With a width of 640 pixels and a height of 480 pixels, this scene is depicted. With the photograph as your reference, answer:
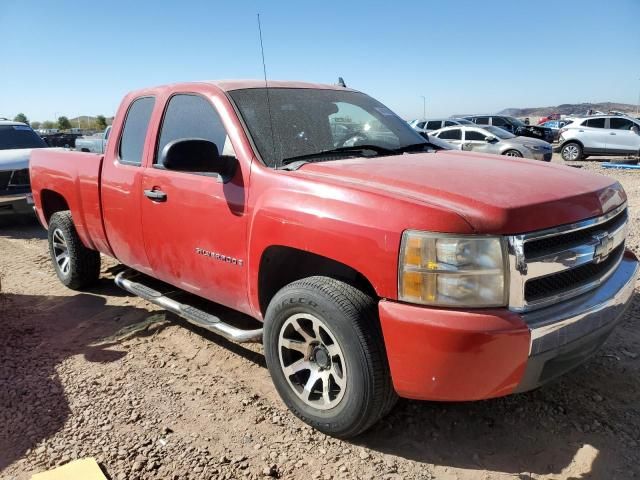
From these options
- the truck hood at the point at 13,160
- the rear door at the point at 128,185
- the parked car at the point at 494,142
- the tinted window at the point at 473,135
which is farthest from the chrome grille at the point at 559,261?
the tinted window at the point at 473,135

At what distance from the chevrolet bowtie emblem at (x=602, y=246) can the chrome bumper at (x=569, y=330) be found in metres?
0.15

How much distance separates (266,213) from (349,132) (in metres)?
1.08

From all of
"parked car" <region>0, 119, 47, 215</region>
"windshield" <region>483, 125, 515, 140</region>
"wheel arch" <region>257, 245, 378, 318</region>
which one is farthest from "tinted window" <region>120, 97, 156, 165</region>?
"windshield" <region>483, 125, 515, 140</region>

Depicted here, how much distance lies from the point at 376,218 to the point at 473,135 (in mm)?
15371

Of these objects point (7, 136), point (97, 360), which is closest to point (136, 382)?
point (97, 360)

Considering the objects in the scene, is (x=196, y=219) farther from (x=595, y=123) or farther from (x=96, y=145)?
(x=595, y=123)

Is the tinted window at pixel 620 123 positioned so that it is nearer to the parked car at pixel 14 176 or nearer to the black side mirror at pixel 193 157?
the parked car at pixel 14 176

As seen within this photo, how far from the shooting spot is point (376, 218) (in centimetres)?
232

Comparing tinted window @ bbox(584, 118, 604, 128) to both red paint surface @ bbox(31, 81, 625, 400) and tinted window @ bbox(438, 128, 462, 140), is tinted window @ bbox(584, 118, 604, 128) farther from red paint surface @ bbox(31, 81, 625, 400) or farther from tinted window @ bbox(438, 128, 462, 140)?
red paint surface @ bbox(31, 81, 625, 400)

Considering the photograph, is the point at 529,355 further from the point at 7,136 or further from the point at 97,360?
the point at 7,136

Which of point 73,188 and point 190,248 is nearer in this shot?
point 190,248

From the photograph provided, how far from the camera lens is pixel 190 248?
3410mm

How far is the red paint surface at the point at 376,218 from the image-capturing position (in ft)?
7.21

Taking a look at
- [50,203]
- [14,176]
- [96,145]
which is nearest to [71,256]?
[50,203]
